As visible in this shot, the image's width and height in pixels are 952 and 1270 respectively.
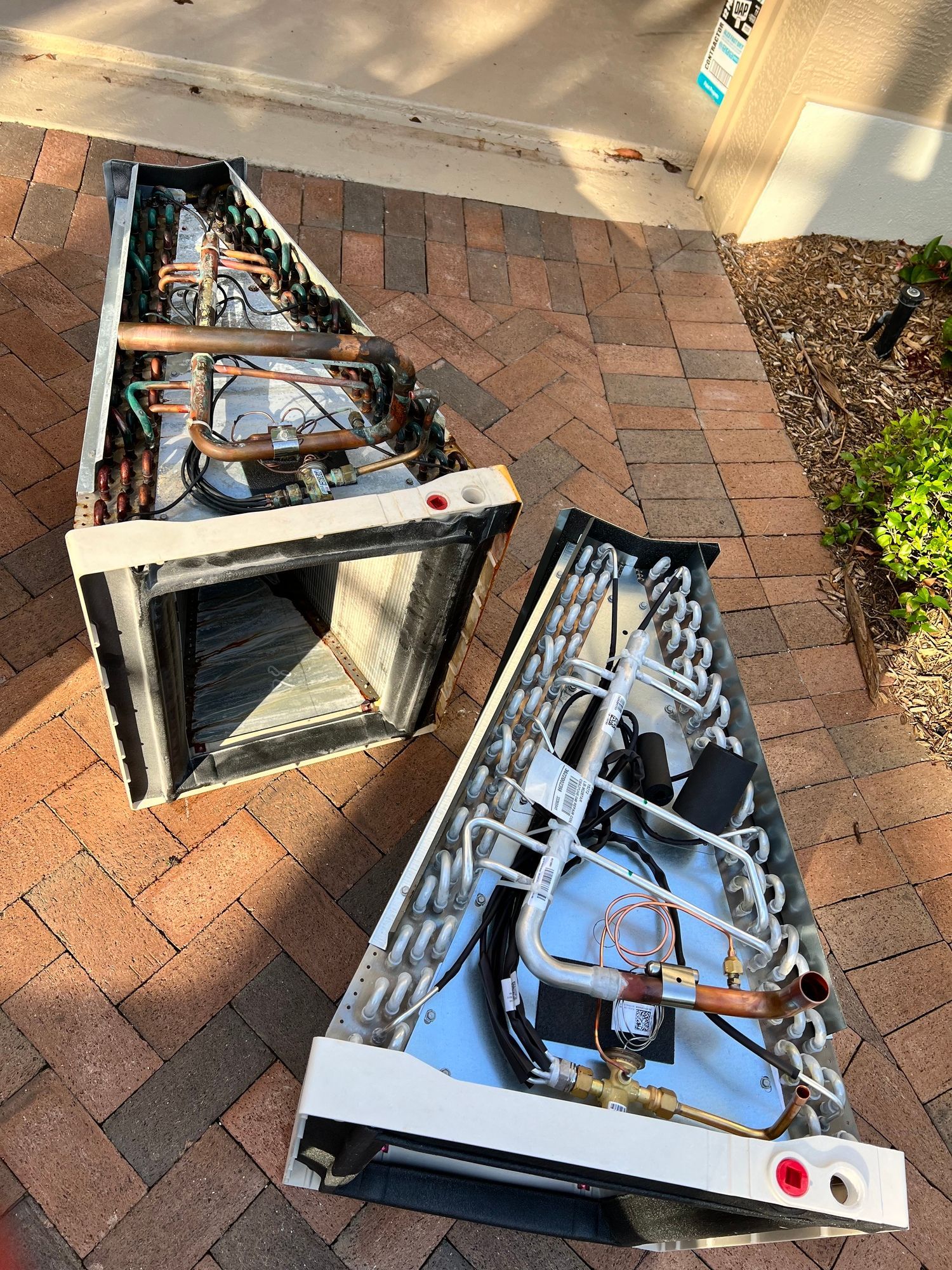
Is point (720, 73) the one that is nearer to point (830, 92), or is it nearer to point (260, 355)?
point (830, 92)

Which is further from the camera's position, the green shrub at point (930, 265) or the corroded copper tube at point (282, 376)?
the green shrub at point (930, 265)

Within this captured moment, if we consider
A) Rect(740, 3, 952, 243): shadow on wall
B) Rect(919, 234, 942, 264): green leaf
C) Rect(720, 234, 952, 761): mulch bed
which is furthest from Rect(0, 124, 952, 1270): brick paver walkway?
Rect(919, 234, 942, 264): green leaf

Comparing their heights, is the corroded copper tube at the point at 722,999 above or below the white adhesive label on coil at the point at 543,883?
above

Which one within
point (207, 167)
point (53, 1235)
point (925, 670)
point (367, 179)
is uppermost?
point (207, 167)

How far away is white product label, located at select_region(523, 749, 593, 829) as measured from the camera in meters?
1.81

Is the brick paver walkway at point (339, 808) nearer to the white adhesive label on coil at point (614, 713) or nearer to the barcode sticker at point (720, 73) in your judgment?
the white adhesive label on coil at point (614, 713)

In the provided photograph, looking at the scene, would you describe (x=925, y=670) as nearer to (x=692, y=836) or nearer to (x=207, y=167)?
(x=692, y=836)

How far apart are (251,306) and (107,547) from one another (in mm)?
1371

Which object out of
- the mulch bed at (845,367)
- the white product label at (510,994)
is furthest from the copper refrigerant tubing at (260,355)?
the mulch bed at (845,367)

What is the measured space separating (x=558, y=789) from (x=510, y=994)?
0.41 metres

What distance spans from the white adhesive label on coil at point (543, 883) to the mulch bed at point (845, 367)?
2.27 m

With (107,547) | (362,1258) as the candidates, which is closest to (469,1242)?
(362,1258)

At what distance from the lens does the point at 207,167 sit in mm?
3072

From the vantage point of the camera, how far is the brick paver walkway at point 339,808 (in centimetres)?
216
